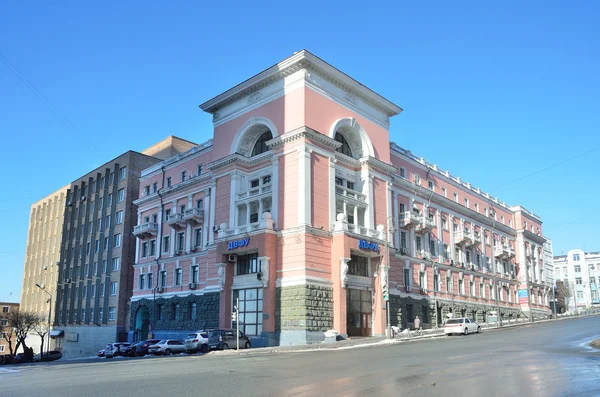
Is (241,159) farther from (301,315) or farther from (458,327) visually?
(458,327)

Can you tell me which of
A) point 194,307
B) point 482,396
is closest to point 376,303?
point 194,307

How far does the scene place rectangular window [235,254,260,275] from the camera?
43.8 m

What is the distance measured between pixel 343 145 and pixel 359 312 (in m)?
15.1

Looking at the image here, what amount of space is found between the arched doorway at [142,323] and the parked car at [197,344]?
72.1 ft

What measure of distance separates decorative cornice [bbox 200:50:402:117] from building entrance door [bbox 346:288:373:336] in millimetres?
17213

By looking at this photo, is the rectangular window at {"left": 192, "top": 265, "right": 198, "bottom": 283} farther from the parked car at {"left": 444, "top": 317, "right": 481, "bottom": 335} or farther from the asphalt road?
the asphalt road

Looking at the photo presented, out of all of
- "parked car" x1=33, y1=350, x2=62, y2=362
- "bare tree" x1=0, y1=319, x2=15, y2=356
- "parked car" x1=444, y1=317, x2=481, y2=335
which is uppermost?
"parked car" x1=444, y1=317, x2=481, y2=335

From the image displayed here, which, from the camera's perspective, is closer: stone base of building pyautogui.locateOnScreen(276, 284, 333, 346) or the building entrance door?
stone base of building pyautogui.locateOnScreen(276, 284, 333, 346)

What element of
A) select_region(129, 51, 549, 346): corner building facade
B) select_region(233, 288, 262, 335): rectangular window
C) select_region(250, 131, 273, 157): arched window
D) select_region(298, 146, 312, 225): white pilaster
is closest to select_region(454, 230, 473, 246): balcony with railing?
select_region(129, 51, 549, 346): corner building facade

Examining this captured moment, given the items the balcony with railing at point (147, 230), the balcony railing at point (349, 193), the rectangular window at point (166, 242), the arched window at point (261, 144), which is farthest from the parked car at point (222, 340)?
the balcony with railing at point (147, 230)

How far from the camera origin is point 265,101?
4597 cm

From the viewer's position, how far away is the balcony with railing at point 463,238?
199 feet

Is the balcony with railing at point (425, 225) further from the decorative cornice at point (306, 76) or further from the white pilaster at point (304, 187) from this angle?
the white pilaster at point (304, 187)

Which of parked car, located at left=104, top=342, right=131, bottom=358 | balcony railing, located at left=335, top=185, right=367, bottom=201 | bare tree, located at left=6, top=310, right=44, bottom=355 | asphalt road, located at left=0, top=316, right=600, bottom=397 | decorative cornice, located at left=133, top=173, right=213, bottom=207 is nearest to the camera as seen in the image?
asphalt road, located at left=0, top=316, right=600, bottom=397
